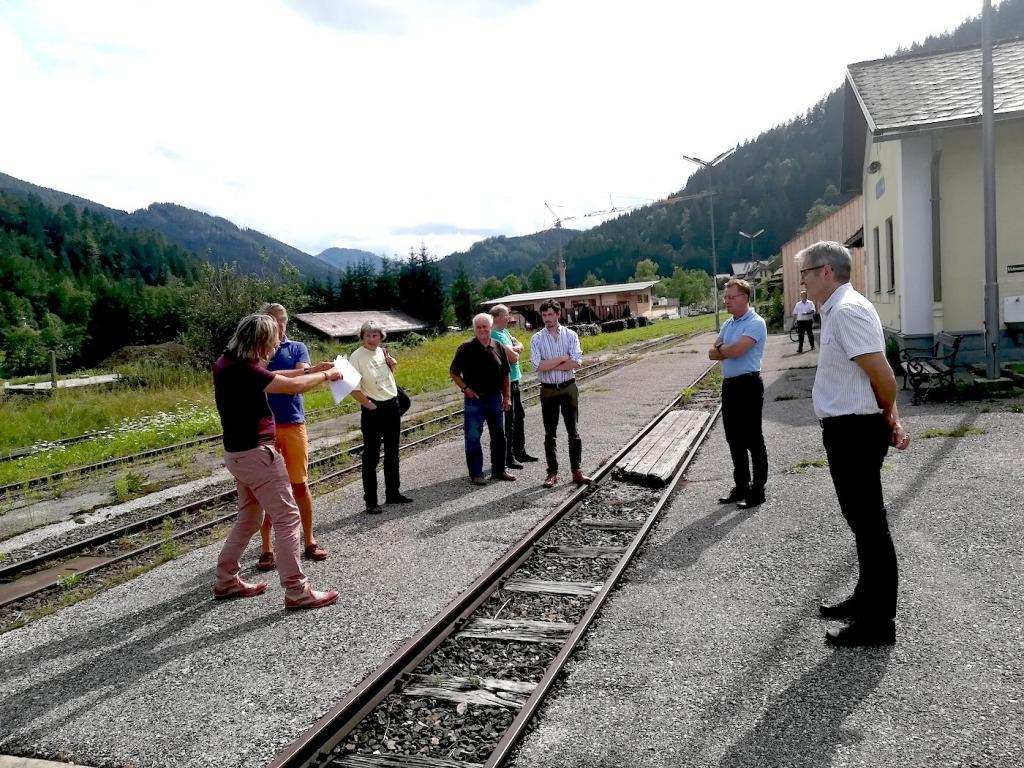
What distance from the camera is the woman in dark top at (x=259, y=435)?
16.4ft

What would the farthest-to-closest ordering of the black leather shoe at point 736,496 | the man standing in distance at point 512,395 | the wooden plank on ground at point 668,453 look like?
1. the man standing in distance at point 512,395
2. the wooden plank on ground at point 668,453
3. the black leather shoe at point 736,496

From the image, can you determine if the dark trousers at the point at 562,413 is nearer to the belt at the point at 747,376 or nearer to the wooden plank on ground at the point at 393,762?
the belt at the point at 747,376

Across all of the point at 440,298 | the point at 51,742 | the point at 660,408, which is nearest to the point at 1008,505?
the point at 51,742

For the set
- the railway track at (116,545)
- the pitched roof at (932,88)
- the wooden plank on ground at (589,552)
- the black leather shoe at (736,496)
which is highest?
the pitched roof at (932,88)

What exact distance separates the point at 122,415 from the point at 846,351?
19.3 m

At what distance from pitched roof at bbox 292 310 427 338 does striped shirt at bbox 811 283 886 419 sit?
4237 cm

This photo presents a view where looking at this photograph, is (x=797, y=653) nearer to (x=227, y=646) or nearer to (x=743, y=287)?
(x=227, y=646)

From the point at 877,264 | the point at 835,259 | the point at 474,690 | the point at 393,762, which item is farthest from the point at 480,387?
the point at 877,264

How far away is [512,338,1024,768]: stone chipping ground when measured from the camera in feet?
10.7

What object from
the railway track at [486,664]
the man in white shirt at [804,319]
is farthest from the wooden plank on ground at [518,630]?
the man in white shirt at [804,319]

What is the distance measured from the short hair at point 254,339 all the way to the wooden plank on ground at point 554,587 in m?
2.46

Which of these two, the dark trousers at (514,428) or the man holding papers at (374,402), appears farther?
the dark trousers at (514,428)

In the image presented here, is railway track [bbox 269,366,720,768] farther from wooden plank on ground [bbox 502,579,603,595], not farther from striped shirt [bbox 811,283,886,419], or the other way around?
striped shirt [bbox 811,283,886,419]

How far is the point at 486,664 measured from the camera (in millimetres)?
4297
